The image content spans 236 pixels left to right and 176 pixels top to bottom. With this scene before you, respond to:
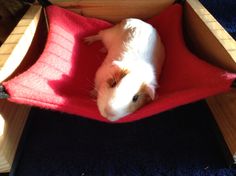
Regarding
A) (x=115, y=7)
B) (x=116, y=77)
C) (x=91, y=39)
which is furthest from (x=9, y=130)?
(x=115, y=7)

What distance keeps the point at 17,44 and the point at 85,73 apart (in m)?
0.31

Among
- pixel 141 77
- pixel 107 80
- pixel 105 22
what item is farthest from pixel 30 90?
pixel 105 22

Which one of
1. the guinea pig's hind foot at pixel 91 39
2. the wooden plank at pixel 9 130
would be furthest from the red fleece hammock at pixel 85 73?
the wooden plank at pixel 9 130

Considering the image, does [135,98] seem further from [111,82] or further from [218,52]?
[218,52]

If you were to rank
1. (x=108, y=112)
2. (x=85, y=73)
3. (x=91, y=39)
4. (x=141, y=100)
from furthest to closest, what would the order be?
(x=91, y=39) → (x=85, y=73) → (x=141, y=100) → (x=108, y=112)

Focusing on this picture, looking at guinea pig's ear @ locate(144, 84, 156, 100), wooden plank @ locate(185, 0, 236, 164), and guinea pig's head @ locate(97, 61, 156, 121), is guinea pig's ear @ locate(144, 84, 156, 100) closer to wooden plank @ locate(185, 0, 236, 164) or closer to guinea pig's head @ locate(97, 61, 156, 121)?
guinea pig's head @ locate(97, 61, 156, 121)

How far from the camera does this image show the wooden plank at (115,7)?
1.38m

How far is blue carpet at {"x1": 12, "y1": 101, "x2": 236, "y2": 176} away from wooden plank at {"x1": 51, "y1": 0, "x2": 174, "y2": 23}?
0.51 meters

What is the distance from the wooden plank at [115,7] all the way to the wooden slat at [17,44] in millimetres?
195

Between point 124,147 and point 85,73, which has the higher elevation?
point 85,73

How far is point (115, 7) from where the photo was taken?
55.0 inches

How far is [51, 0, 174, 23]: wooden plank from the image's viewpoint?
54.3 inches

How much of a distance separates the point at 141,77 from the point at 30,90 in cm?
38

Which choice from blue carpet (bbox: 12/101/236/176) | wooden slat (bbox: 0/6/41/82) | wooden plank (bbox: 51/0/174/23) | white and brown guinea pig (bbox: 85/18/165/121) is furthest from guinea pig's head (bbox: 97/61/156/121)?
wooden plank (bbox: 51/0/174/23)
